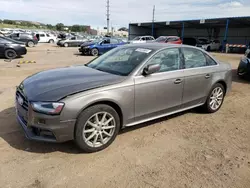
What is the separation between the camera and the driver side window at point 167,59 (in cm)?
374

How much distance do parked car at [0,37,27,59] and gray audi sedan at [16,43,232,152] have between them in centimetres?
1144

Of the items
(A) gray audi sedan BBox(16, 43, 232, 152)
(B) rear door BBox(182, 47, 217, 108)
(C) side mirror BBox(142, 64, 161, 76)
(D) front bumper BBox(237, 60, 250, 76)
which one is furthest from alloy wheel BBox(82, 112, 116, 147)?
(D) front bumper BBox(237, 60, 250, 76)

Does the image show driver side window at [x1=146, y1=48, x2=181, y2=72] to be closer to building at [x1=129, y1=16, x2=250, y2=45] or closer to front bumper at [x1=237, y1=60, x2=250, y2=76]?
front bumper at [x1=237, y1=60, x2=250, y2=76]

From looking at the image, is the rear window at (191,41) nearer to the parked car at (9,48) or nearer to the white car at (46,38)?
the white car at (46,38)

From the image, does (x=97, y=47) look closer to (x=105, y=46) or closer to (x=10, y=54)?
(x=105, y=46)

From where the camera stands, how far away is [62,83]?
3168 mm

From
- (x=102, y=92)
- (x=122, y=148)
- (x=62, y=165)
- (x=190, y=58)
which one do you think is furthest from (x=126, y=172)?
(x=190, y=58)

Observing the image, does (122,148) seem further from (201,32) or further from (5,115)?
(201,32)

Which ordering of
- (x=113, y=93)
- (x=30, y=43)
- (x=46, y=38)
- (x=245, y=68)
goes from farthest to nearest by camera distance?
(x=46, y=38), (x=30, y=43), (x=245, y=68), (x=113, y=93)

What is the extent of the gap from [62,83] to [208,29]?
126 feet

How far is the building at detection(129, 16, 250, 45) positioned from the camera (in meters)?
29.6

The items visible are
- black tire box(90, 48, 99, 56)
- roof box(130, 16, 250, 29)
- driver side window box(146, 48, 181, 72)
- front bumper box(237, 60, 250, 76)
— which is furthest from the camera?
roof box(130, 16, 250, 29)

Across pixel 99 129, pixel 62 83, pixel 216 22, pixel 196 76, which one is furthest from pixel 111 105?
pixel 216 22

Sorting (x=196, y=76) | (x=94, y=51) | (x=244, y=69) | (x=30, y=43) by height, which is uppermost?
(x=196, y=76)
